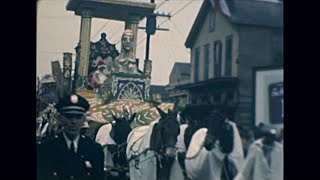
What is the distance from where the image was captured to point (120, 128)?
3107 mm

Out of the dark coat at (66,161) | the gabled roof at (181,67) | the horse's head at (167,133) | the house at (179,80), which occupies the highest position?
the gabled roof at (181,67)

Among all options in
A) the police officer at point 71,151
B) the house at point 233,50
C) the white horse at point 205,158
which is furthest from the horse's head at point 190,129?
the police officer at point 71,151

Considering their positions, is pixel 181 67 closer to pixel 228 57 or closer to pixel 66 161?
pixel 228 57

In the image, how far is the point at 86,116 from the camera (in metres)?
3.15

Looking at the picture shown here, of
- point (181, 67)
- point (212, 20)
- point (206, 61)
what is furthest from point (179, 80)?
point (212, 20)

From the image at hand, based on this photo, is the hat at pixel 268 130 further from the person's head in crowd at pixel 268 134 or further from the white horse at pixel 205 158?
the white horse at pixel 205 158

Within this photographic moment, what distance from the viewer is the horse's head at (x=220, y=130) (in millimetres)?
2982

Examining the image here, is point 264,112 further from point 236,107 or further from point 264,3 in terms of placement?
point 264,3

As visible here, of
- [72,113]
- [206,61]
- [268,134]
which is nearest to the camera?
[268,134]

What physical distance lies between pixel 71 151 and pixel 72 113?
0.81 feet

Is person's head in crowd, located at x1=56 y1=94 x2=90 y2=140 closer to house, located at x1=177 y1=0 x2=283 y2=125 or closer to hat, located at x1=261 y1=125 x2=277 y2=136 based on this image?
house, located at x1=177 y1=0 x2=283 y2=125

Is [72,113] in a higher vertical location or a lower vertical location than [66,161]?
higher

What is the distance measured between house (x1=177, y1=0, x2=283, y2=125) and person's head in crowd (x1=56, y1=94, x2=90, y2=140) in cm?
66
